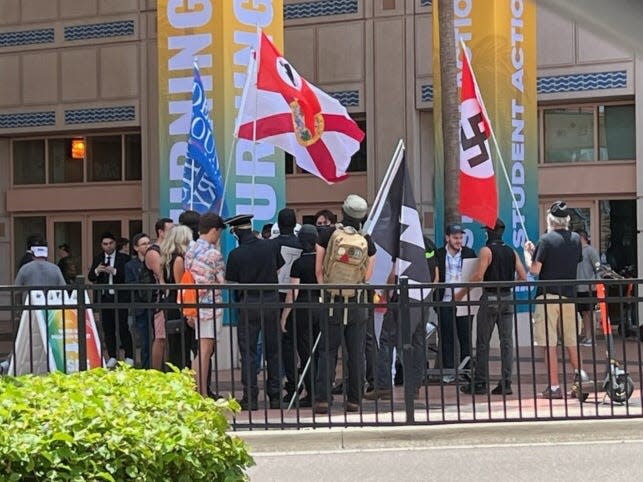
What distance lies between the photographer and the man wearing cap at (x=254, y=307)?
8.28 m

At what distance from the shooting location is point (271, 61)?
11.5 metres

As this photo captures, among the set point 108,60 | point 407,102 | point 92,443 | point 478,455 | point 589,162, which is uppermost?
point 108,60

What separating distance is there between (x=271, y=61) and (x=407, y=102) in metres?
8.40

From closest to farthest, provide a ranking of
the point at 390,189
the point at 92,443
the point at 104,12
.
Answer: the point at 92,443 → the point at 390,189 → the point at 104,12

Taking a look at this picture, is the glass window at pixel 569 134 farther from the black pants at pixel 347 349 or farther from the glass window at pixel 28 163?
the black pants at pixel 347 349

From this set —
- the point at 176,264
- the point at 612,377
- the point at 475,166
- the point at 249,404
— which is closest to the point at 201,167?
the point at 176,264

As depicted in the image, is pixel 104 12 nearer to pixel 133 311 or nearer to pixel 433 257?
pixel 433 257

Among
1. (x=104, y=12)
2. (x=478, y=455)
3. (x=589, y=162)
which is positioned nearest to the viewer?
(x=478, y=455)

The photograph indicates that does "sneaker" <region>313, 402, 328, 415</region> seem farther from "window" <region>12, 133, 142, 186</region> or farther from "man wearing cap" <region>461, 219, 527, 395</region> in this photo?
"window" <region>12, 133, 142, 186</region>

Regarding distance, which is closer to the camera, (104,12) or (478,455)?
(478,455)

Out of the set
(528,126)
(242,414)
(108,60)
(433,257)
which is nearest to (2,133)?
(108,60)

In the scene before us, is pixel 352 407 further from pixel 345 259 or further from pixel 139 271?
pixel 139 271

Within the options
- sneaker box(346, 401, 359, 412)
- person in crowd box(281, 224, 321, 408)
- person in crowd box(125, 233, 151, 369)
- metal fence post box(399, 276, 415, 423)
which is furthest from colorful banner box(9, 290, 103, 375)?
metal fence post box(399, 276, 415, 423)

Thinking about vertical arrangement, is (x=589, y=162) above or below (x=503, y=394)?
above
